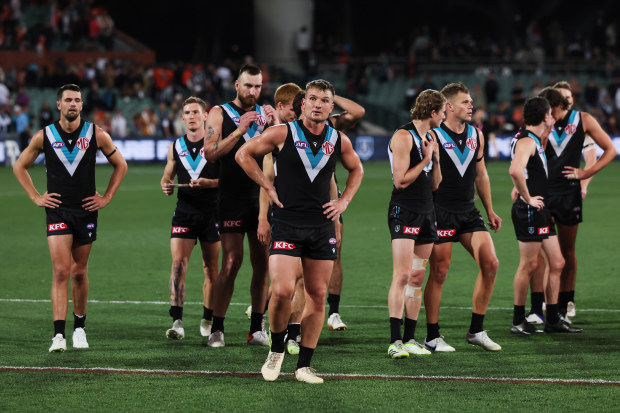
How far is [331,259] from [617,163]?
26.7 metres

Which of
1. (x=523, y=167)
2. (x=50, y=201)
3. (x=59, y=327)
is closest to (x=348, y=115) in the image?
(x=523, y=167)

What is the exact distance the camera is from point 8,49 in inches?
1423

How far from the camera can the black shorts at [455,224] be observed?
8602mm

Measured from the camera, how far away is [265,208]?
25.9 feet

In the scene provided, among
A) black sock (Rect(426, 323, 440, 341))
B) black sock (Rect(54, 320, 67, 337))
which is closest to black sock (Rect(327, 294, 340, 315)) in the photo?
black sock (Rect(426, 323, 440, 341))

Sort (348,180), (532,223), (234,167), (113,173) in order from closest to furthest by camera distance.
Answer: (348,180), (113,173), (234,167), (532,223)

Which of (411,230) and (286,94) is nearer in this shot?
(411,230)

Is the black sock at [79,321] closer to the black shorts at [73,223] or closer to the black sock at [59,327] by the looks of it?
the black sock at [59,327]

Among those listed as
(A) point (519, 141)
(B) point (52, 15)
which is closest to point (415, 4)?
(B) point (52, 15)

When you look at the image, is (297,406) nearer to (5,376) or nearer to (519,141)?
(5,376)

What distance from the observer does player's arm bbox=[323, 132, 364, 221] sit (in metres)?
7.43

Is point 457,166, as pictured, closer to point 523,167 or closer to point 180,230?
point 523,167

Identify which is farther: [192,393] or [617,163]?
[617,163]

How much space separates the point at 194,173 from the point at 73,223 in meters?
1.41
